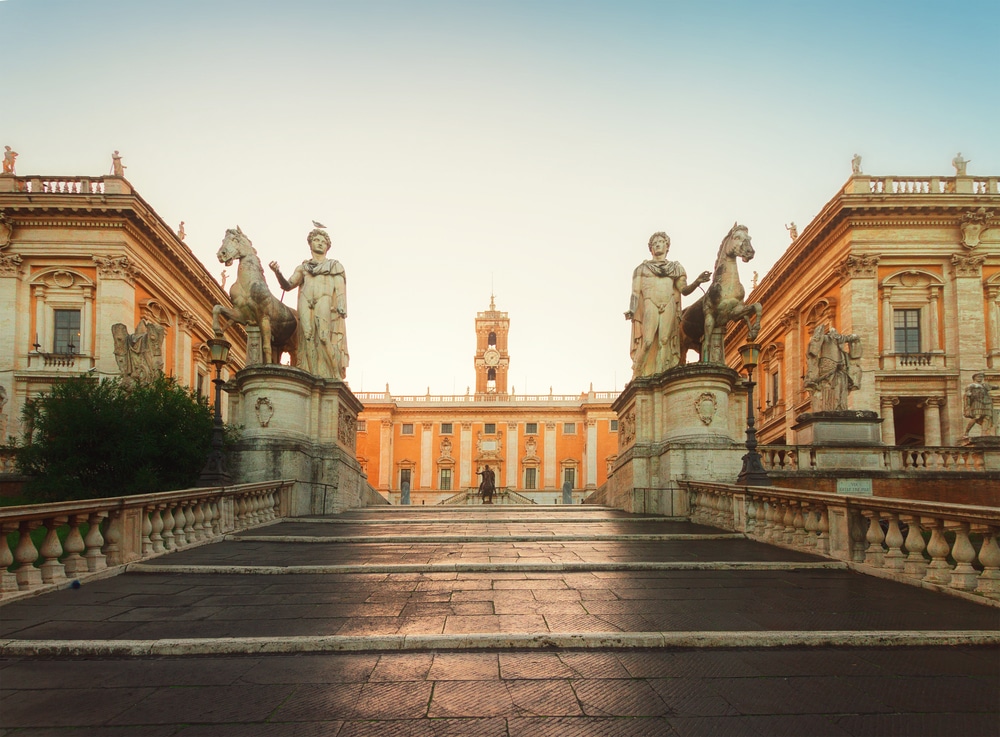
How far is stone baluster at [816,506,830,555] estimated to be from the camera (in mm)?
9328

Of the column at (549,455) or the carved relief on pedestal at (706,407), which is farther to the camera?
the column at (549,455)

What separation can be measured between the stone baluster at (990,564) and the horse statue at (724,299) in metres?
10.0

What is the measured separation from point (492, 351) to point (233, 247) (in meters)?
81.0

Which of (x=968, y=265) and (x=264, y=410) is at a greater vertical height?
(x=968, y=265)

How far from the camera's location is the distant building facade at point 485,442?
8075cm

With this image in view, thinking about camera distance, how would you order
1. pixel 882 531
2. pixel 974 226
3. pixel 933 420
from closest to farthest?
1. pixel 882 531
2. pixel 933 420
3. pixel 974 226

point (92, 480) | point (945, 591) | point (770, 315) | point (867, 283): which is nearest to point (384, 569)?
point (945, 591)

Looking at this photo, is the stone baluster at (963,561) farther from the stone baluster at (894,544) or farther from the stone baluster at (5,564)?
the stone baluster at (5,564)

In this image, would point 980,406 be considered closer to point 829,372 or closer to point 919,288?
point 829,372

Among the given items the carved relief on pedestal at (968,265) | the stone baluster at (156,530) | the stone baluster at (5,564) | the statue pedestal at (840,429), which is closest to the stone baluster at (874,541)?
the stone baluster at (156,530)

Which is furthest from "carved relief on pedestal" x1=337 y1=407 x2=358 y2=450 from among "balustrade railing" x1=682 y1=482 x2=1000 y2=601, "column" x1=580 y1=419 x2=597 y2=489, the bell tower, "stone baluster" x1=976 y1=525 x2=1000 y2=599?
the bell tower

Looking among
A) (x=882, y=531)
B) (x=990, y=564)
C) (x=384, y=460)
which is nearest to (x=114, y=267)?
(x=882, y=531)

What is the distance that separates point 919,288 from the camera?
112ft

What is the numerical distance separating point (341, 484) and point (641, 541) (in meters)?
9.36
